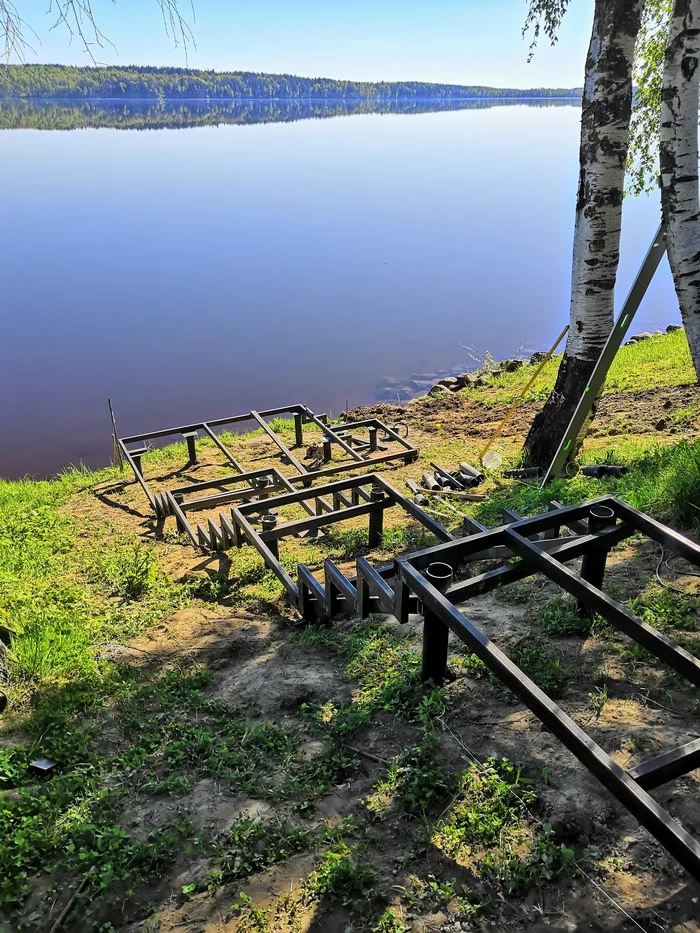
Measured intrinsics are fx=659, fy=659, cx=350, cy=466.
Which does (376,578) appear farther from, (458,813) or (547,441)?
(547,441)

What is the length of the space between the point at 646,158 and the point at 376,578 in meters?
9.62

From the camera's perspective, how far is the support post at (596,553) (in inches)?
159

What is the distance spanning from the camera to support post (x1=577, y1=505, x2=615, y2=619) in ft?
13.3

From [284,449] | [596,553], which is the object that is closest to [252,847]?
[596,553]

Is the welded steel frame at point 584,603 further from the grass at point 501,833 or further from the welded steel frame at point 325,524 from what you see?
the welded steel frame at point 325,524

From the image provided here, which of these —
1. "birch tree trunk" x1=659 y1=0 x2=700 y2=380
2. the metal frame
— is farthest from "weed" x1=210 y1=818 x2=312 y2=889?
the metal frame

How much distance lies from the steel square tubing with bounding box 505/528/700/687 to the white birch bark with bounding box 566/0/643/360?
473 cm

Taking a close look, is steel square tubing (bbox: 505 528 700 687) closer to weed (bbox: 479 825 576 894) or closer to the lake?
weed (bbox: 479 825 576 894)

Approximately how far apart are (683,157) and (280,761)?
4939 mm

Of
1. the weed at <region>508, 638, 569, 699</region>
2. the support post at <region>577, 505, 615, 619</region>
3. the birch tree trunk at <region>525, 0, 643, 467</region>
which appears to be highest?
the birch tree trunk at <region>525, 0, 643, 467</region>

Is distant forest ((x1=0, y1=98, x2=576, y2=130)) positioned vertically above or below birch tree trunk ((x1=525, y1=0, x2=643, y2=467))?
above

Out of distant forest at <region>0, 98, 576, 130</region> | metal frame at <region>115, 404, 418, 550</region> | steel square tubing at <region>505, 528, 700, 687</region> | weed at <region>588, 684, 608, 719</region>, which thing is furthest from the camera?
distant forest at <region>0, 98, 576, 130</region>

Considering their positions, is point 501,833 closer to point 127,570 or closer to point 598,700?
point 598,700

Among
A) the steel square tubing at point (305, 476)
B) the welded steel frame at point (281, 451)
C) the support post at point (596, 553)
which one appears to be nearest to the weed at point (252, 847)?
the support post at point (596, 553)
